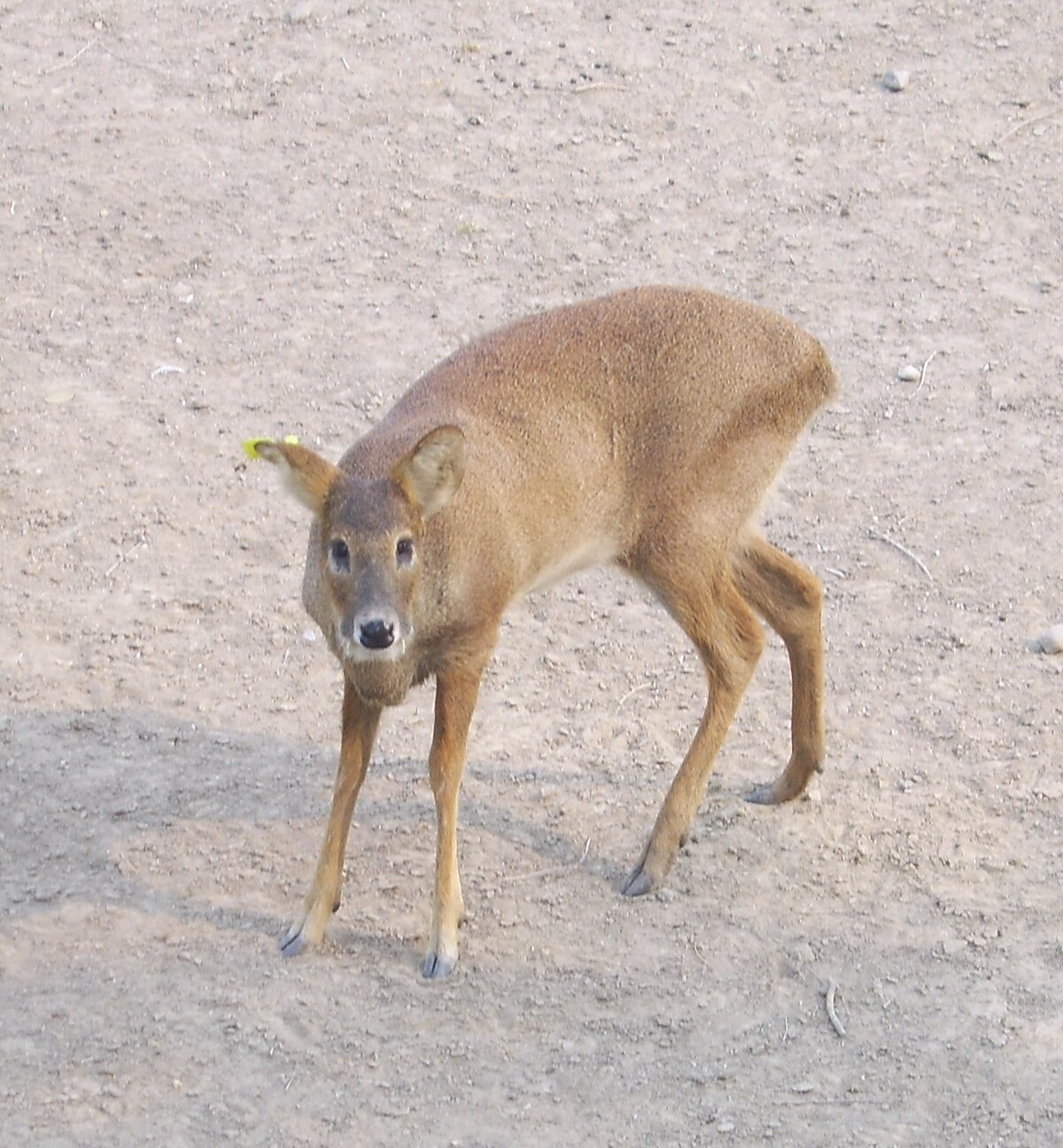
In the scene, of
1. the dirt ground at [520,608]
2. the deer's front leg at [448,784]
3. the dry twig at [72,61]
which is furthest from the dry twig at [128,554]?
the dry twig at [72,61]

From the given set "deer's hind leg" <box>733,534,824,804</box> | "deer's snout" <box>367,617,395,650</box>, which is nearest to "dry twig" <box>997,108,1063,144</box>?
"deer's hind leg" <box>733,534,824,804</box>

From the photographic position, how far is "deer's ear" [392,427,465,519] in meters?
5.12

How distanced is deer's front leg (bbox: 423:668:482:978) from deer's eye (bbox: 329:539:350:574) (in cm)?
52

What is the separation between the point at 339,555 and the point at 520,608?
7.15ft

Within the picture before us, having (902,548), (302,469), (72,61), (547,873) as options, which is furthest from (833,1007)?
(72,61)

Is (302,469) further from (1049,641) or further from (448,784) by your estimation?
(1049,641)

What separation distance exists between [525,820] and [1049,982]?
1680 mm

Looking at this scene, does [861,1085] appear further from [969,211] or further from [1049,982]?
[969,211]

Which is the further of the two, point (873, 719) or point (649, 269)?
point (649, 269)

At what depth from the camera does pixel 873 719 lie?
669 cm

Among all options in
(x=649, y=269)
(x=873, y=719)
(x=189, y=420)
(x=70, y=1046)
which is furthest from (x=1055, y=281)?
(x=70, y=1046)

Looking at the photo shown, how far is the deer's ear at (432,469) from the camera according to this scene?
5.12m

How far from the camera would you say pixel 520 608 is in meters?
7.34

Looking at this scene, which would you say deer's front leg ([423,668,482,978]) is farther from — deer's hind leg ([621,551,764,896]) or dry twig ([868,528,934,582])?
dry twig ([868,528,934,582])
